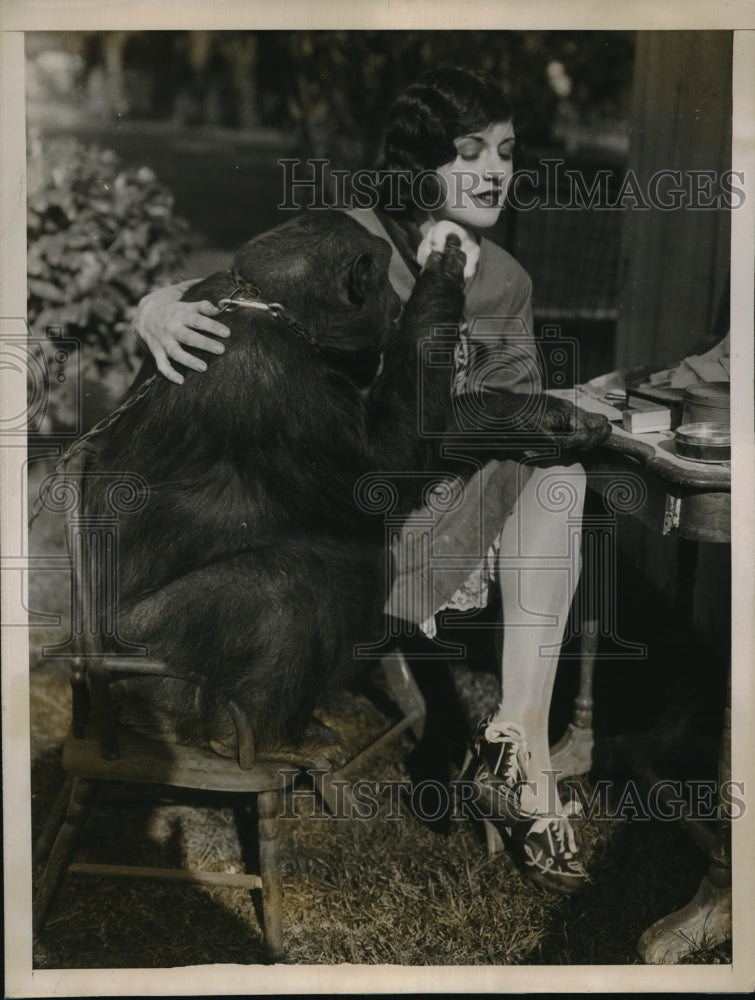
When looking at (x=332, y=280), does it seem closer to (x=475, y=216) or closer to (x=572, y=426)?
(x=475, y=216)

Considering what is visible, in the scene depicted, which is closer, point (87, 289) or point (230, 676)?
point (230, 676)

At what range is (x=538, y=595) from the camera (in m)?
2.87

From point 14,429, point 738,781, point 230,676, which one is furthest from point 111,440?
point 738,781

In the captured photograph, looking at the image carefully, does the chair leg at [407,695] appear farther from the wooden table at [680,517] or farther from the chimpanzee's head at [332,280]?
the chimpanzee's head at [332,280]

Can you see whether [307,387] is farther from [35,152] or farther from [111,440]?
[35,152]

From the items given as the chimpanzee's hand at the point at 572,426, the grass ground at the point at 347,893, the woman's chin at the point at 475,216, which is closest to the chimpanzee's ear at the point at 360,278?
the woman's chin at the point at 475,216

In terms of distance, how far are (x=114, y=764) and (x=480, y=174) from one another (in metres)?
1.71

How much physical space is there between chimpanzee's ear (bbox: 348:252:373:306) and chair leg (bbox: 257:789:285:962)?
126cm

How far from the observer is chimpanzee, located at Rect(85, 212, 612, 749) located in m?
Result: 2.73

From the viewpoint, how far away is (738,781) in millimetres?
2775

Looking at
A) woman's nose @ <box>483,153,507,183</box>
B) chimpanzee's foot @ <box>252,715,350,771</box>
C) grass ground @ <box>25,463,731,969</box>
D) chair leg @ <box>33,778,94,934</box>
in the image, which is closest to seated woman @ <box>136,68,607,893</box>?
woman's nose @ <box>483,153,507,183</box>

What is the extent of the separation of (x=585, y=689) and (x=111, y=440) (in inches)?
55.9

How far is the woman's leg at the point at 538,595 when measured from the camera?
9.32ft

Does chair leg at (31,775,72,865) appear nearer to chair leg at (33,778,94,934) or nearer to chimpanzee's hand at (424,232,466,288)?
chair leg at (33,778,94,934)
